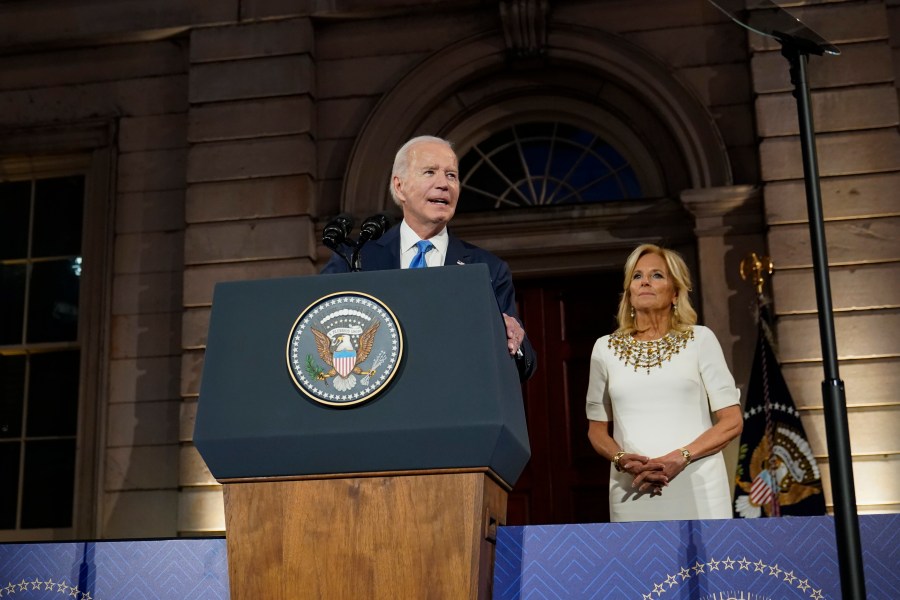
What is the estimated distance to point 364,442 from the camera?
1787 millimetres

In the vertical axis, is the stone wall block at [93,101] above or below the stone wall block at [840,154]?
above

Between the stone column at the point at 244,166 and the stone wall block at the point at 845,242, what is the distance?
8.88 ft

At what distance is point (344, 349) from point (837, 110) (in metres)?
4.86

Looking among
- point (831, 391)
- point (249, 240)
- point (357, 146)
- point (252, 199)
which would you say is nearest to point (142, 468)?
point (249, 240)

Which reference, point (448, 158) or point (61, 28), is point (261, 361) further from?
point (61, 28)

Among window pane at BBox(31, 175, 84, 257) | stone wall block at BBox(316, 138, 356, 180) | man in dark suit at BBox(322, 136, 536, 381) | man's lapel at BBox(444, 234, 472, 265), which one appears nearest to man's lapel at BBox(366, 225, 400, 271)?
man in dark suit at BBox(322, 136, 536, 381)

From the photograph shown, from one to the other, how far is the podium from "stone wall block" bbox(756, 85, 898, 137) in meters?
4.54

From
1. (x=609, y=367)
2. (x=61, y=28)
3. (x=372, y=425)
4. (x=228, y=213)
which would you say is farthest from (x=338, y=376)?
(x=61, y=28)

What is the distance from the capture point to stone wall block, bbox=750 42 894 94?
593 centimetres

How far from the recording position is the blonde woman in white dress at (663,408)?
129 inches

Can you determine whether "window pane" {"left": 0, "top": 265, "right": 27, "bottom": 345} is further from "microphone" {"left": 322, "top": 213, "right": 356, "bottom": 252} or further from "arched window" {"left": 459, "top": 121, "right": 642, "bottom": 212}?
"microphone" {"left": 322, "top": 213, "right": 356, "bottom": 252}

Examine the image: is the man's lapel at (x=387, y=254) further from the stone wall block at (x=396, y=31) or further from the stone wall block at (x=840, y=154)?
the stone wall block at (x=396, y=31)

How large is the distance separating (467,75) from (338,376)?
4.96 m

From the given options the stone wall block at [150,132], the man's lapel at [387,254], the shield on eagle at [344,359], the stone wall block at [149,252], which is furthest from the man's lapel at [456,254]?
the stone wall block at [150,132]
